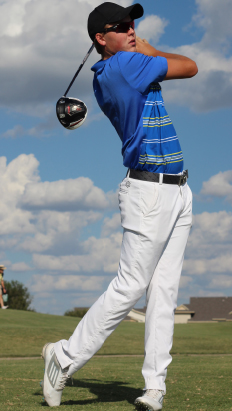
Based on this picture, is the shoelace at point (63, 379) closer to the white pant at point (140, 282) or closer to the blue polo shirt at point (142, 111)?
the white pant at point (140, 282)

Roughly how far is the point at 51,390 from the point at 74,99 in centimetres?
223

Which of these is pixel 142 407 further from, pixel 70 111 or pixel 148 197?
pixel 70 111

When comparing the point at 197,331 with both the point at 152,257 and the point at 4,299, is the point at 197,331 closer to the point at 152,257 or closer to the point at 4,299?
the point at 4,299

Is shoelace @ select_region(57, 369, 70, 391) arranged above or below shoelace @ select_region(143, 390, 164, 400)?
above

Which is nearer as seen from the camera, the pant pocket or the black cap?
the pant pocket

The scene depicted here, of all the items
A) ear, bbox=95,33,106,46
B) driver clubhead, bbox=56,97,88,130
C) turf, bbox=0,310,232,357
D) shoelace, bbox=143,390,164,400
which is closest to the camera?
shoelace, bbox=143,390,164,400

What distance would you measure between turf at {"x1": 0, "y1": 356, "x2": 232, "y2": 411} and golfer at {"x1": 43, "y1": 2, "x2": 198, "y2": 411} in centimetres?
21

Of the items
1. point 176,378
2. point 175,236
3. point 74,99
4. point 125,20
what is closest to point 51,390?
point 175,236

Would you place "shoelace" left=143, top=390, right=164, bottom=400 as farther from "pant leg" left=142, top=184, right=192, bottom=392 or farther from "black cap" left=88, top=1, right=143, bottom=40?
"black cap" left=88, top=1, right=143, bottom=40

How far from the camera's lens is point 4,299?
2941cm

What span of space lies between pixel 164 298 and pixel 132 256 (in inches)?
18.2

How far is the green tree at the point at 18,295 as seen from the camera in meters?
53.1

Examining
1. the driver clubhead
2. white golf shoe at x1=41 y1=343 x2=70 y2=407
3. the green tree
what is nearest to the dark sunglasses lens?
the driver clubhead

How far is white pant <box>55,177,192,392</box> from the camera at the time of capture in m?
3.49
